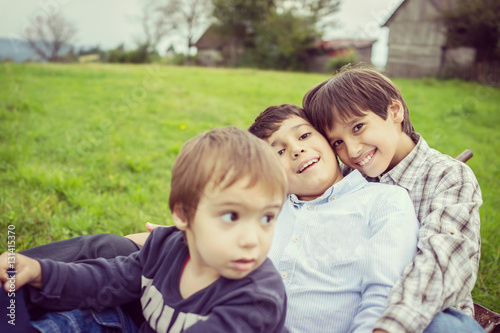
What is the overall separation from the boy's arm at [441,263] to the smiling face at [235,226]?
53cm

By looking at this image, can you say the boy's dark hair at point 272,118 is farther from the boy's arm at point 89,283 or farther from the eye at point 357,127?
the boy's arm at point 89,283

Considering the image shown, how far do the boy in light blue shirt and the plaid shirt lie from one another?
0.25 ft

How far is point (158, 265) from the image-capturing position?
147 centimetres

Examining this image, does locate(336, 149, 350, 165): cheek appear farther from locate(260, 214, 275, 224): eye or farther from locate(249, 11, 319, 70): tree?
locate(249, 11, 319, 70): tree

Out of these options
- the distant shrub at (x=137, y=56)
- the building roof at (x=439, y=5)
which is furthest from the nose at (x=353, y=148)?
the distant shrub at (x=137, y=56)

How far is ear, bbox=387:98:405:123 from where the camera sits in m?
2.17

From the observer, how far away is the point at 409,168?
6.72ft

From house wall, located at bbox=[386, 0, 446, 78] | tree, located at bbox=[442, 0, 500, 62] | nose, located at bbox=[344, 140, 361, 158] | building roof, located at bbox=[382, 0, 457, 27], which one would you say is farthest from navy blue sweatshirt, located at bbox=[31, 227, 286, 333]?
building roof, located at bbox=[382, 0, 457, 27]

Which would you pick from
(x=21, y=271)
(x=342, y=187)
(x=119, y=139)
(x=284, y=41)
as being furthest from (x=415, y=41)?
(x=21, y=271)

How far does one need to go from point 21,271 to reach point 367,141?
5.18 ft

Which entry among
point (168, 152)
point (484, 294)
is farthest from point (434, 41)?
point (484, 294)

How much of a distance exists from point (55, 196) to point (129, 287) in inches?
100

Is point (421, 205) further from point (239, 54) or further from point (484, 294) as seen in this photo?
point (239, 54)

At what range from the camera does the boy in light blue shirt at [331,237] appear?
1526mm
